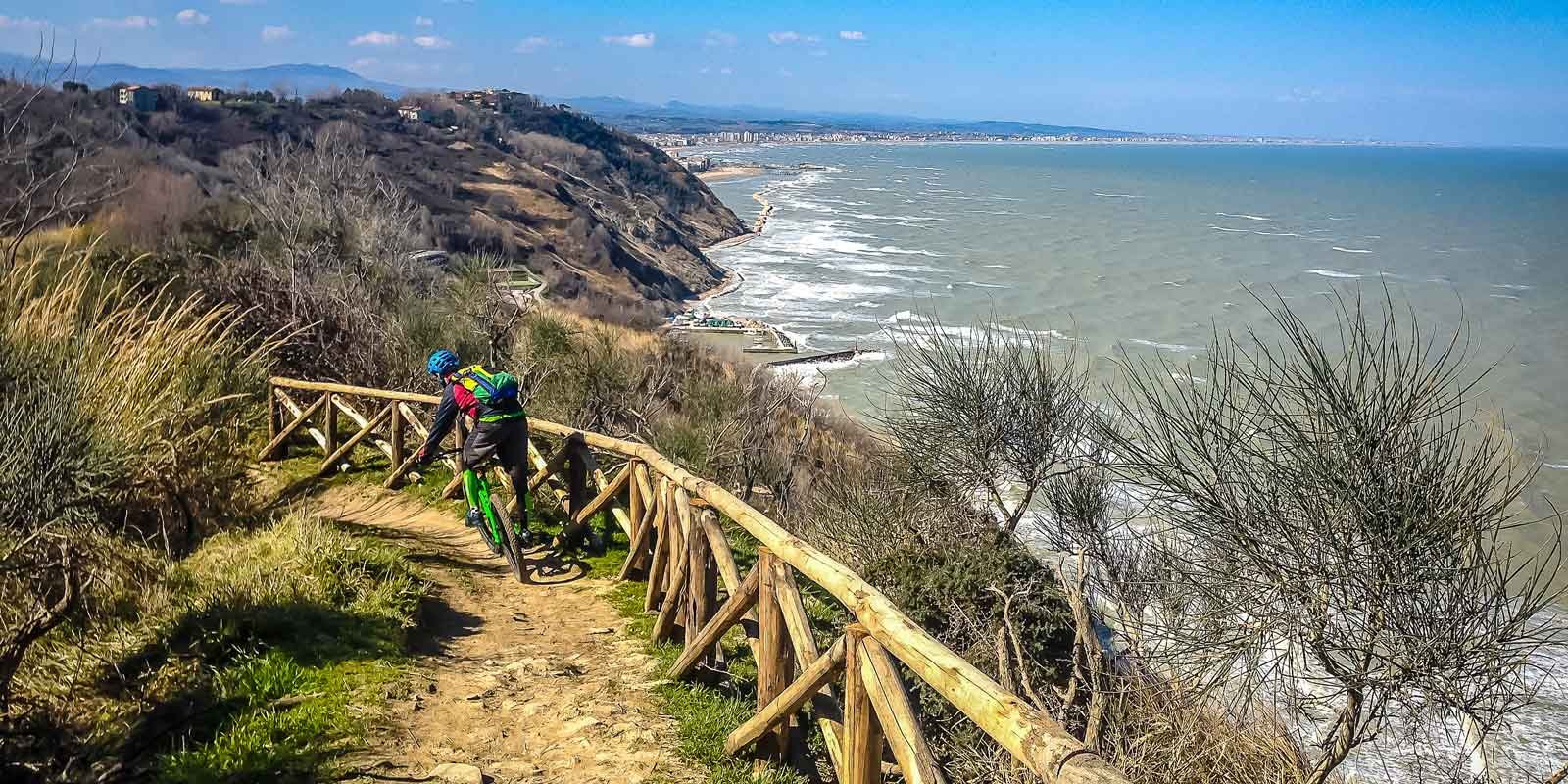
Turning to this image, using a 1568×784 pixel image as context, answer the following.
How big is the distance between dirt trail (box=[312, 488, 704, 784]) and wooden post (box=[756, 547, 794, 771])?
40 cm

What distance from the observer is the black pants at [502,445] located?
7.38 m

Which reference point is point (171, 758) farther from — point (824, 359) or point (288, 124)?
point (288, 124)

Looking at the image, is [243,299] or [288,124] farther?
[288,124]

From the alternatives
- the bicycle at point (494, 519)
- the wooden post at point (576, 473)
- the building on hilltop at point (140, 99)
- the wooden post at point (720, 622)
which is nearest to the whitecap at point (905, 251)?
the building on hilltop at point (140, 99)

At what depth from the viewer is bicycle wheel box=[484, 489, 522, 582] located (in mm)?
7602

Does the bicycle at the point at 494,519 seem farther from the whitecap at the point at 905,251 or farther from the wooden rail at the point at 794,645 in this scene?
the whitecap at the point at 905,251

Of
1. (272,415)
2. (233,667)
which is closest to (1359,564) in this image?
(233,667)

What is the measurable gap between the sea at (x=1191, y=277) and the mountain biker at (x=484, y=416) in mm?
8187

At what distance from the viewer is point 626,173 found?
109312 mm

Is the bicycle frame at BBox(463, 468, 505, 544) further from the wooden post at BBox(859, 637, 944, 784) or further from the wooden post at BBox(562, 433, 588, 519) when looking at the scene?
the wooden post at BBox(859, 637, 944, 784)

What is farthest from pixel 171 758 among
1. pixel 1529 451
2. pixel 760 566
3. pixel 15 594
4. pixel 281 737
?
pixel 1529 451

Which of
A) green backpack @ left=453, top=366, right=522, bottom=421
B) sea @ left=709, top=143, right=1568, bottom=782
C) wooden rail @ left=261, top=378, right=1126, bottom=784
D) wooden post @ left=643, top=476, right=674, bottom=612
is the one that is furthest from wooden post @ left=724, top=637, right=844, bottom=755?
sea @ left=709, top=143, right=1568, bottom=782

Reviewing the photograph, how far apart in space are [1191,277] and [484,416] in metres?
58.8

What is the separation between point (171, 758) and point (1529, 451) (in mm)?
28857
